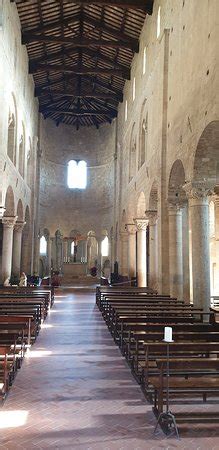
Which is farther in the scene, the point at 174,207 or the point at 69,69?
the point at 69,69

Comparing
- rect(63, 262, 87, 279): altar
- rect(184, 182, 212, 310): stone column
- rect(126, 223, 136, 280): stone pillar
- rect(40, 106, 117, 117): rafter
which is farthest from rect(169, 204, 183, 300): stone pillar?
rect(40, 106, 117, 117): rafter

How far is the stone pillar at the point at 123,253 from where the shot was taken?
3222 cm

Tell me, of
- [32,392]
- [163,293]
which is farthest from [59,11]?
[32,392]

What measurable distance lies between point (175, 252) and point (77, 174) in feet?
90.4

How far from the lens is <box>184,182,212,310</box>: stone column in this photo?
1322 centimetres

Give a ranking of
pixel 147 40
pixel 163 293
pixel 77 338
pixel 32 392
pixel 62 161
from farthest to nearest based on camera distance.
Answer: pixel 62 161 < pixel 147 40 < pixel 163 293 < pixel 77 338 < pixel 32 392

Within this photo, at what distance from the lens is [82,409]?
5730mm

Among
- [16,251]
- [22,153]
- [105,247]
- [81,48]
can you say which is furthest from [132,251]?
[81,48]

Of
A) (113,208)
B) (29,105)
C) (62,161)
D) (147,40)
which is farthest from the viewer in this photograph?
(62,161)

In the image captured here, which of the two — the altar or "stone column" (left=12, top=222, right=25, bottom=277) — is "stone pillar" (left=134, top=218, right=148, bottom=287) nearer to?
"stone column" (left=12, top=222, right=25, bottom=277)

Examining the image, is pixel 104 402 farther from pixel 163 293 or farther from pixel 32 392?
pixel 163 293

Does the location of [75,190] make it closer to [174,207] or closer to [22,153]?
[22,153]

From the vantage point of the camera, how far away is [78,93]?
33.7 meters

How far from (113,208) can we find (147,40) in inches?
690
